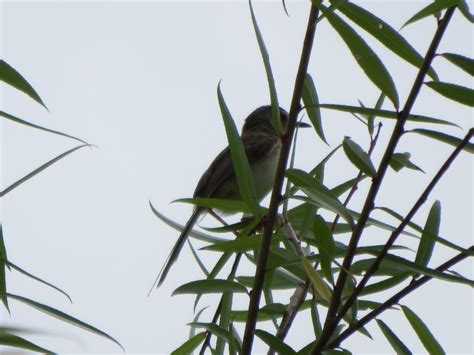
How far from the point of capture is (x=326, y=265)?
5.76ft

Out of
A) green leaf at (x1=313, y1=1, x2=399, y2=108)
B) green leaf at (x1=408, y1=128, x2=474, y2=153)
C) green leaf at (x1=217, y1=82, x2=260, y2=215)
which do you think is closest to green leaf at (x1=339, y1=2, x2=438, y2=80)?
green leaf at (x1=313, y1=1, x2=399, y2=108)

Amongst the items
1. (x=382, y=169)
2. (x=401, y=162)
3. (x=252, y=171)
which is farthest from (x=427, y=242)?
(x=252, y=171)

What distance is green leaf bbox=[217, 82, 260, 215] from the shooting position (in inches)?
67.4

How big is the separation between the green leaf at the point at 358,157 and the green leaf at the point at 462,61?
29 centimetres

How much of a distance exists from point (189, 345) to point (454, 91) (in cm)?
100

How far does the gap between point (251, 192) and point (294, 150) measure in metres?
0.59

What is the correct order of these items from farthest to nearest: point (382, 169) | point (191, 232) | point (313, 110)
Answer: point (191, 232), point (313, 110), point (382, 169)

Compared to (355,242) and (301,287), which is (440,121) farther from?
(301,287)

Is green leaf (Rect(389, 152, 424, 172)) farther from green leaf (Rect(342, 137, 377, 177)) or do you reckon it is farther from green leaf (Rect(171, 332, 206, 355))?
green leaf (Rect(171, 332, 206, 355))

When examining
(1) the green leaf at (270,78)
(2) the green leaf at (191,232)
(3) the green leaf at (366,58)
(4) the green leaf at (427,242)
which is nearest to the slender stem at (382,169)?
(3) the green leaf at (366,58)

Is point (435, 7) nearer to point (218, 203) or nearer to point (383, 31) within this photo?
point (383, 31)

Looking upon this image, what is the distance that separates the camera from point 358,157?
171 cm

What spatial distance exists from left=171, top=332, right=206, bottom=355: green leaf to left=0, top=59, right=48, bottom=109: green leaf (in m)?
0.86

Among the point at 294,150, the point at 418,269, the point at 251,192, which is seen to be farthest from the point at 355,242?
the point at 294,150
